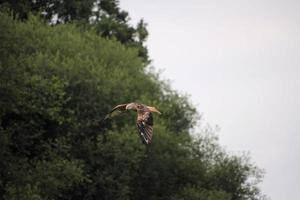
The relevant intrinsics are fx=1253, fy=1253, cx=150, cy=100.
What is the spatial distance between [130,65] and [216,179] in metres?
9.18

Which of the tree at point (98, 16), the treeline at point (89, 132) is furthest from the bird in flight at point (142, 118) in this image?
the tree at point (98, 16)

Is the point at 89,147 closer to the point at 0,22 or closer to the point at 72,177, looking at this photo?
the point at 72,177

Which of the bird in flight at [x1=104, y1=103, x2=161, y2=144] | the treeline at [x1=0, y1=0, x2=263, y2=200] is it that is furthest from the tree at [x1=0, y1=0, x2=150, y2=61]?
the bird in flight at [x1=104, y1=103, x2=161, y2=144]

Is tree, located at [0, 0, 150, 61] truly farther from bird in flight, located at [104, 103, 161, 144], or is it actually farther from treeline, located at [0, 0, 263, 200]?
bird in flight, located at [104, 103, 161, 144]

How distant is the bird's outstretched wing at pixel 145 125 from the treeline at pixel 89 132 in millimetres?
31331

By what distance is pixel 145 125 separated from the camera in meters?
30.1

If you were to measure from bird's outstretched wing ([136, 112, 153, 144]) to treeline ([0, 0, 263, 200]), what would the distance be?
103ft

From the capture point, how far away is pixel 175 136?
251ft

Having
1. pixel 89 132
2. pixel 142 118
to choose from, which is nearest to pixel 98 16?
pixel 89 132

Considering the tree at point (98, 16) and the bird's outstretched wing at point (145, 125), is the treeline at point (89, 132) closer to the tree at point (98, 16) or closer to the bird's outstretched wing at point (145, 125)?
the tree at point (98, 16)

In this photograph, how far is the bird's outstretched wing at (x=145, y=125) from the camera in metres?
29.4

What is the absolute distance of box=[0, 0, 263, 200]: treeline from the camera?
65250 millimetres

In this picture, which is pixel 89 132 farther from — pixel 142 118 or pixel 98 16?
pixel 142 118

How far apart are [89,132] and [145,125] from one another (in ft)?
135
